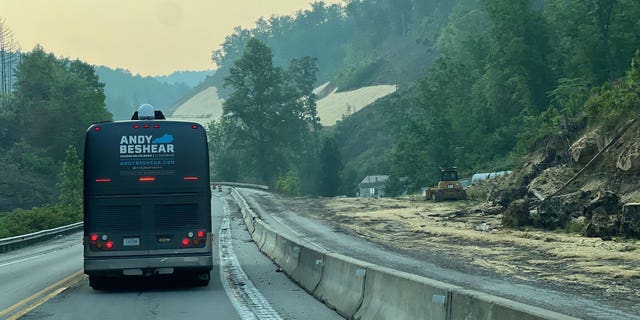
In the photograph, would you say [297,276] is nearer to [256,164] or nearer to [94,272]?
[94,272]

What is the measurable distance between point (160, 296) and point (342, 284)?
4.68m

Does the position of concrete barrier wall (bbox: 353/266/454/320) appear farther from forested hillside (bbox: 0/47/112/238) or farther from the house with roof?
the house with roof

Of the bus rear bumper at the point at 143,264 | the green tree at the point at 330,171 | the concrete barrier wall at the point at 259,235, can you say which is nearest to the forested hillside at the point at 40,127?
the green tree at the point at 330,171

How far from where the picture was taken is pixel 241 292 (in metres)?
17.6

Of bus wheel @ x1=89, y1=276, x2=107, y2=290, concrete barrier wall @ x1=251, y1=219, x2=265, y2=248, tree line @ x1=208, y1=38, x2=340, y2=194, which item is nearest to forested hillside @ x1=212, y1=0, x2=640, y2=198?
tree line @ x1=208, y1=38, x2=340, y2=194

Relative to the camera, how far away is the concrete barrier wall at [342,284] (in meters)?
13.2

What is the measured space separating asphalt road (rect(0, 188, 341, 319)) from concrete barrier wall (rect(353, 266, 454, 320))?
1520 mm

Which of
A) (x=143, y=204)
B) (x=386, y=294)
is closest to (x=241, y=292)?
(x=143, y=204)

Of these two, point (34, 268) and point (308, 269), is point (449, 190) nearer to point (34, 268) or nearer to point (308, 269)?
point (34, 268)

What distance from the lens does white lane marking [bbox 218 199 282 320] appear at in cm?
1427

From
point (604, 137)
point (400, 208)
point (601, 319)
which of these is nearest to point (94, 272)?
point (601, 319)

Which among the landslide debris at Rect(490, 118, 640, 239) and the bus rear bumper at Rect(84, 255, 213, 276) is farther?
the landslide debris at Rect(490, 118, 640, 239)

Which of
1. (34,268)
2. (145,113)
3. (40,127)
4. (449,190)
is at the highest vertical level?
(40,127)

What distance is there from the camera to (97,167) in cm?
1825
